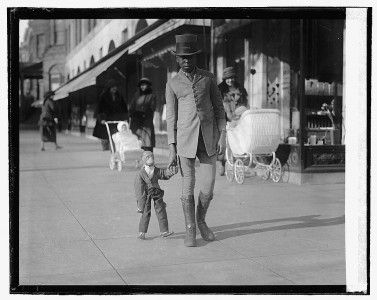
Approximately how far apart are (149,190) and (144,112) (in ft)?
12.2

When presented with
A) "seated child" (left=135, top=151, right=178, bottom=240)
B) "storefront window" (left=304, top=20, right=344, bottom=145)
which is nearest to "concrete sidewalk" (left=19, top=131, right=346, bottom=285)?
"seated child" (left=135, top=151, right=178, bottom=240)

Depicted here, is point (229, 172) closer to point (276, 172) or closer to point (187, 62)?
point (276, 172)

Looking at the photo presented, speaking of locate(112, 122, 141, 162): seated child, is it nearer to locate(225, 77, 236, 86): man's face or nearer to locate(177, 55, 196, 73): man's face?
locate(225, 77, 236, 86): man's face

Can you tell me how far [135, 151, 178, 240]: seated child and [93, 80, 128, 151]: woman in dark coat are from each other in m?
3.52

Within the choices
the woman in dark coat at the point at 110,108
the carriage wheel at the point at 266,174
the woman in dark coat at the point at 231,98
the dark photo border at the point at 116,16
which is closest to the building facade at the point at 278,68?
the carriage wheel at the point at 266,174

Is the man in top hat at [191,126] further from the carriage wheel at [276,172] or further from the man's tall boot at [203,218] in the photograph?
the carriage wheel at [276,172]

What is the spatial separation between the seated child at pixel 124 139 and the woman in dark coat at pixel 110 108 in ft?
0.59

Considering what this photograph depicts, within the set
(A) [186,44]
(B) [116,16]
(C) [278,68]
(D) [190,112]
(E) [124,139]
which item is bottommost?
(E) [124,139]

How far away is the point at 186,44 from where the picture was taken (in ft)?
15.8

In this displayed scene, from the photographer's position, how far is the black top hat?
482 cm

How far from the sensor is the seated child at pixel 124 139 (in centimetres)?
Result: 1089

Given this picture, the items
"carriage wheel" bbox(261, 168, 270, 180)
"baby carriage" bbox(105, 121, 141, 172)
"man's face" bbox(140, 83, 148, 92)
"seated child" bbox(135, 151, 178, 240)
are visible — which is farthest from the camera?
"baby carriage" bbox(105, 121, 141, 172)

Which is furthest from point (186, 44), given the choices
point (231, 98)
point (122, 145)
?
point (122, 145)

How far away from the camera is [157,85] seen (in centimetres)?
992
